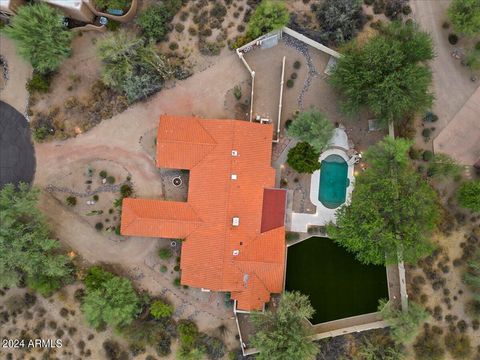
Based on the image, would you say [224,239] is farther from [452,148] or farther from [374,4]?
[374,4]

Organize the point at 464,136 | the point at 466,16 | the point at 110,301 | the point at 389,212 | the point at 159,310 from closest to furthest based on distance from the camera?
the point at 389,212
the point at 466,16
the point at 110,301
the point at 159,310
the point at 464,136

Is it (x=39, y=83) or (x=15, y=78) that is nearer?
(x=39, y=83)

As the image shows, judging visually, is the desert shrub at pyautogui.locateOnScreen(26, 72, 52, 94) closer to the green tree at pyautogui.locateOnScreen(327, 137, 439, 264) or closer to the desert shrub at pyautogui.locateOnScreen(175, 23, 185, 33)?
the desert shrub at pyautogui.locateOnScreen(175, 23, 185, 33)

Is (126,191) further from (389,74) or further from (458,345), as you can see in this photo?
(458,345)

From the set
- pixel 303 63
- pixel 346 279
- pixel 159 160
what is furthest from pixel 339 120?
pixel 159 160

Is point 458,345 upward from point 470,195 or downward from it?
downward

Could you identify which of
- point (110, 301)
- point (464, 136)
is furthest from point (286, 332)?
point (464, 136)

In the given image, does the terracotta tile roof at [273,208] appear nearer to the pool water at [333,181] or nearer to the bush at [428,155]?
the pool water at [333,181]
